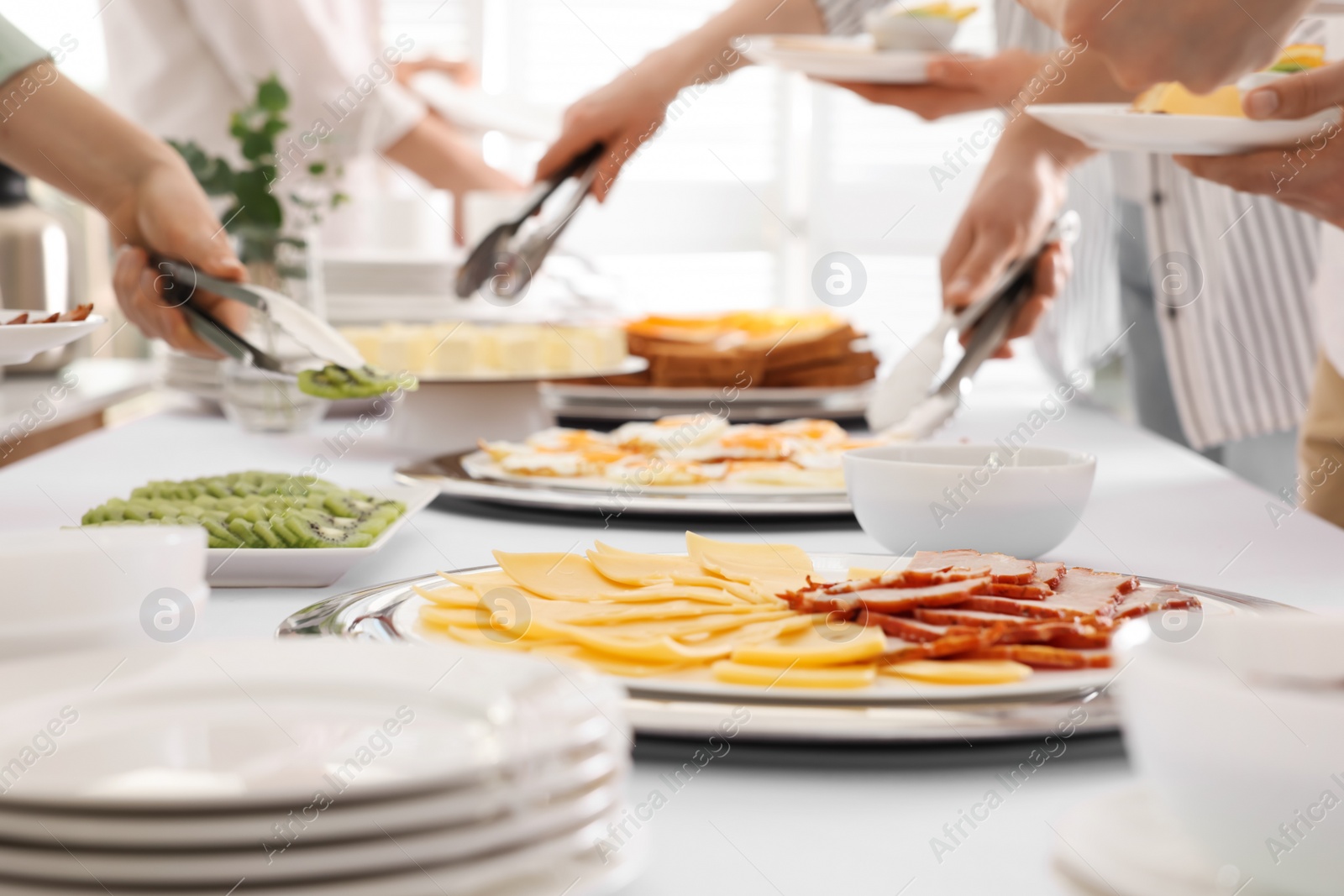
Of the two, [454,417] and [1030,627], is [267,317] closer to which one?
[454,417]

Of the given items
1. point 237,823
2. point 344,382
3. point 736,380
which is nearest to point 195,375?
point 344,382

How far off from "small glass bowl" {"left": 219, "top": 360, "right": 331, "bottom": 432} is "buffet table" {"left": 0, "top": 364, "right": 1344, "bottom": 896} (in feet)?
0.09

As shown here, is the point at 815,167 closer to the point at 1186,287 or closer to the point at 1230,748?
the point at 1186,287

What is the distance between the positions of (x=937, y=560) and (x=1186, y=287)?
4.88 feet

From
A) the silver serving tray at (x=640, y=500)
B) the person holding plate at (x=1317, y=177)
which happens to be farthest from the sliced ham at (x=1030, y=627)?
the person holding plate at (x=1317, y=177)

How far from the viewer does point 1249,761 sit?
402 millimetres

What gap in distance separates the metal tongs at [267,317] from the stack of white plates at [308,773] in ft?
2.70

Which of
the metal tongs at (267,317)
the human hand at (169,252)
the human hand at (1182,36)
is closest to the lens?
the human hand at (1182,36)

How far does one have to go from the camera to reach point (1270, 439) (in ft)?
7.80

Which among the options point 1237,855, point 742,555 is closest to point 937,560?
point 742,555

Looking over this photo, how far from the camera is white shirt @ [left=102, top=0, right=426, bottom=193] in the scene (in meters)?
3.20

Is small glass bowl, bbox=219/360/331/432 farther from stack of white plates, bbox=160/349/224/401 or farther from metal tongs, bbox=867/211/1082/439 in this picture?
metal tongs, bbox=867/211/1082/439

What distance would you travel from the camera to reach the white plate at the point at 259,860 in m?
0.38

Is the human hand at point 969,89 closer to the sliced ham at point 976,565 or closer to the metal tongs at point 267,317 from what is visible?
the metal tongs at point 267,317
